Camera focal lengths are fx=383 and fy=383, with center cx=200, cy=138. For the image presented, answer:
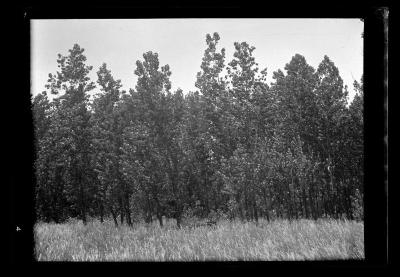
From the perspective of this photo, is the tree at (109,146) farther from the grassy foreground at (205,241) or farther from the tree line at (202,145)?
the grassy foreground at (205,241)

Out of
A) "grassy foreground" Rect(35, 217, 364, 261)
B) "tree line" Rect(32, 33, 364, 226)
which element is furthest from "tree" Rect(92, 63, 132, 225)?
"grassy foreground" Rect(35, 217, 364, 261)

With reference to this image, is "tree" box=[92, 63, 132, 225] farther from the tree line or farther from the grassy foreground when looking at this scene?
the grassy foreground

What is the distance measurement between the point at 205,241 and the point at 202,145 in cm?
151

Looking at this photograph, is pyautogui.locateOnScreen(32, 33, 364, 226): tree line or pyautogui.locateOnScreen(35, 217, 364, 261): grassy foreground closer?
pyautogui.locateOnScreen(35, 217, 364, 261): grassy foreground

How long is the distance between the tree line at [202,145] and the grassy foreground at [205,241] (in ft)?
0.61

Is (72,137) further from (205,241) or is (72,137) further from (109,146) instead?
(205,241)

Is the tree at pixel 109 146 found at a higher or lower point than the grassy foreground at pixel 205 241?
higher

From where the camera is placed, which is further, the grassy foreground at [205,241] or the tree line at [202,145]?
the tree line at [202,145]

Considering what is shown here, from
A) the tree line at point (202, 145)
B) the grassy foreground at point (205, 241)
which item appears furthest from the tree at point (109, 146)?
the grassy foreground at point (205, 241)

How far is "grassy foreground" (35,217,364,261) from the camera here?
529 cm

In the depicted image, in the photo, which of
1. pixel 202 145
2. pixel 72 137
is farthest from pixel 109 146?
pixel 202 145

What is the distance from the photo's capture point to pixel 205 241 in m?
5.60

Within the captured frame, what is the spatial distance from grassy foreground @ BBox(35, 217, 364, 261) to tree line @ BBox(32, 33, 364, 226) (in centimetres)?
19

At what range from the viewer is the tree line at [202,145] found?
5734 mm
